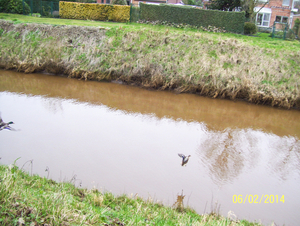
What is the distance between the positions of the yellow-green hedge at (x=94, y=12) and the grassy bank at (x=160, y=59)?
6.02 m

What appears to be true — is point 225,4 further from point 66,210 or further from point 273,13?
point 66,210

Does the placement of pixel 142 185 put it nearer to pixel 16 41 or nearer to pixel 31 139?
pixel 31 139

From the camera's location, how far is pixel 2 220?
272 cm

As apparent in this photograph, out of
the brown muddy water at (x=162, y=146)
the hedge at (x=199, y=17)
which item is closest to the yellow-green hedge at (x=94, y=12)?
the hedge at (x=199, y=17)

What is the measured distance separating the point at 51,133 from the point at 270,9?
3094cm

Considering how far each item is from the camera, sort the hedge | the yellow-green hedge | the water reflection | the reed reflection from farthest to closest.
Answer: the yellow-green hedge
the hedge
the water reflection
the reed reflection

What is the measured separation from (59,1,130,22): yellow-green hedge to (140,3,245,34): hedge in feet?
7.44

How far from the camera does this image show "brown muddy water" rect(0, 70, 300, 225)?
5.11m

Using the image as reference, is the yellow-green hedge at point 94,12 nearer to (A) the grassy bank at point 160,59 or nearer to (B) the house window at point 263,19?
(A) the grassy bank at point 160,59

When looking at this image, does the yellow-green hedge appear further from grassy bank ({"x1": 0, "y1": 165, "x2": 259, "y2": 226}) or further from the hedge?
grassy bank ({"x1": 0, "y1": 165, "x2": 259, "y2": 226})

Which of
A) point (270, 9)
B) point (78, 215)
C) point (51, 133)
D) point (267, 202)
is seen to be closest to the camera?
point (78, 215)

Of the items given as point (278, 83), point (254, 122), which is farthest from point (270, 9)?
point (254, 122)
